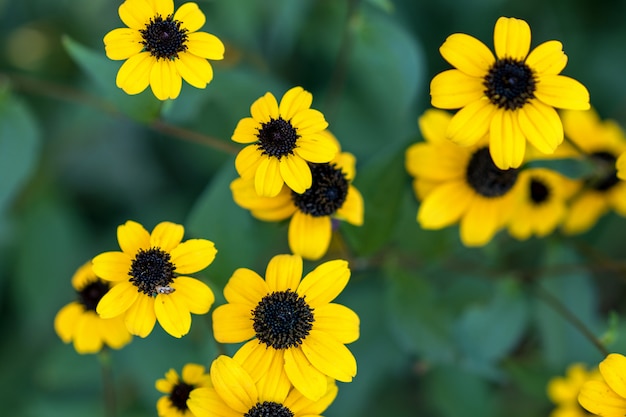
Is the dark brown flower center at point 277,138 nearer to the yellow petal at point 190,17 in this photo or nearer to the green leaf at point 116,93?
the yellow petal at point 190,17

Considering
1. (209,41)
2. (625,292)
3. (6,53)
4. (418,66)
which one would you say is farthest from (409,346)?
(6,53)

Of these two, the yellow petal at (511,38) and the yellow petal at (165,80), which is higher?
the yellow petal at (511,38)

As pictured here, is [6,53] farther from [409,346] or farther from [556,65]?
[556,65]

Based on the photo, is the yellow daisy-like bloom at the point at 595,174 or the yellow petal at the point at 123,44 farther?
the yellow daisy-like bloom at the point at 595,174

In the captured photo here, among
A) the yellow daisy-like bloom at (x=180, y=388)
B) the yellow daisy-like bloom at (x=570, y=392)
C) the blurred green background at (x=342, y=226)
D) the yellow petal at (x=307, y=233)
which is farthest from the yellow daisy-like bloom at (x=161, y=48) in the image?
the yellow daisy-like bloom at (x=570, y=392)

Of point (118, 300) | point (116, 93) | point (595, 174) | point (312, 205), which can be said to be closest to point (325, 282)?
Answer: point (312, 205)

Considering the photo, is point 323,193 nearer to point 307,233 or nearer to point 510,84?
point 307,233
